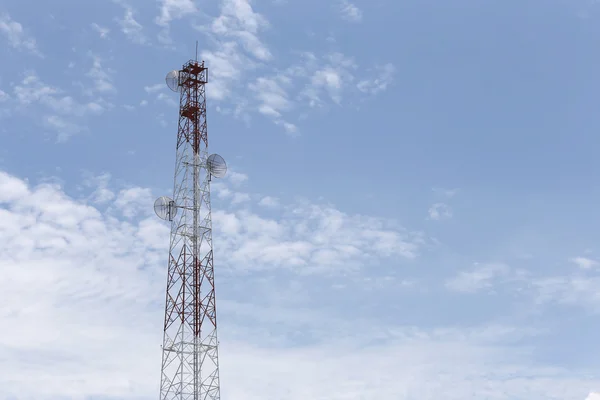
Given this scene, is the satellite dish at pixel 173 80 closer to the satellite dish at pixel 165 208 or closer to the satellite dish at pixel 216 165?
the satellite dish at pixel 216 165

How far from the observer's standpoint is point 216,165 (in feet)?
310

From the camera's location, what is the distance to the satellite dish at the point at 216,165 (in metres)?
94.4

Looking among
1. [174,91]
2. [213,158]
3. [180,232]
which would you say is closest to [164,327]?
[180,232]

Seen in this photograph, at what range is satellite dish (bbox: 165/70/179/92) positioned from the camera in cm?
9600

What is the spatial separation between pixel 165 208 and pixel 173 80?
44.5 feet

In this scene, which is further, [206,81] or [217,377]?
[206,81]

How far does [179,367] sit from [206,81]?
28.8 m

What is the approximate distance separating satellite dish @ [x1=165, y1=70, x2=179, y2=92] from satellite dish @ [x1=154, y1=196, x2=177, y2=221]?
1192cm

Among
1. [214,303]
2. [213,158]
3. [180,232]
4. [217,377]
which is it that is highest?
[213,158]

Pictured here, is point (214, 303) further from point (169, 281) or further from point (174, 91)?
point (174, 91)

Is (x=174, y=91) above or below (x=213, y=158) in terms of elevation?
above

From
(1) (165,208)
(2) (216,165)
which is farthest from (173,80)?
(1) (165,208)

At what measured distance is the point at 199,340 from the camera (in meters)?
89.0

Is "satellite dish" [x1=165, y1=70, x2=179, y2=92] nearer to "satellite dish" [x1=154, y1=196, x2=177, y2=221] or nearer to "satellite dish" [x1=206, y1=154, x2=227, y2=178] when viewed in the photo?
"satellite dish" [x1=206, y1=154, x2=227, y2=178]
